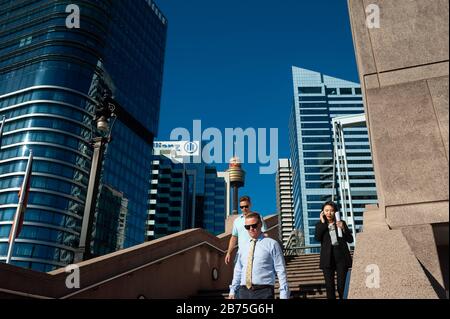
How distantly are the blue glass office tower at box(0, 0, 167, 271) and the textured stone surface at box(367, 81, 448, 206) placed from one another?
68.4m

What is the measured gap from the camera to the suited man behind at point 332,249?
5812mm

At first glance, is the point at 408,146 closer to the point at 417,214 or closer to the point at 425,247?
the point at 417,214

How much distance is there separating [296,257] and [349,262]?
5.98 meters

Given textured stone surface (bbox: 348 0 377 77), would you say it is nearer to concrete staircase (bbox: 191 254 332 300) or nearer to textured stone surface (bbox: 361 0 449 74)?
textured stone surface (bbox: 361 0 449 74)

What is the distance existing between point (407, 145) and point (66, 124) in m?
75.6

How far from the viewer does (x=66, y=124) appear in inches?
2879

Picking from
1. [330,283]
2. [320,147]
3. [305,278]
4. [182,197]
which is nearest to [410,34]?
[330,283]

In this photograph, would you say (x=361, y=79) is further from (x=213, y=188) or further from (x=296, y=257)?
(x=213, y=188)

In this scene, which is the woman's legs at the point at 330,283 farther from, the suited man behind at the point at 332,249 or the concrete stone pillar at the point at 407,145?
the concrete stone pillar at the point at 407,145

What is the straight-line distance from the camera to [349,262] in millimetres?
5852

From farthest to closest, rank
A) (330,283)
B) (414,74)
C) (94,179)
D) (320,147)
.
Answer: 1. (320,147)
2. (94,179)
3. (330,283)
4. (414,74)

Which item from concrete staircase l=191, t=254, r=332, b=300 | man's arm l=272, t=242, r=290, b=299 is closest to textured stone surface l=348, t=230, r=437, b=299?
man's arm l=272, t=242, r=290, b=299

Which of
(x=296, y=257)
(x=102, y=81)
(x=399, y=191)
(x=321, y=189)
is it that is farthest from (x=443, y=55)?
(x=321, y=189)

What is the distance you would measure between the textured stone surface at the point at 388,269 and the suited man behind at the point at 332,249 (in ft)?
6.29
